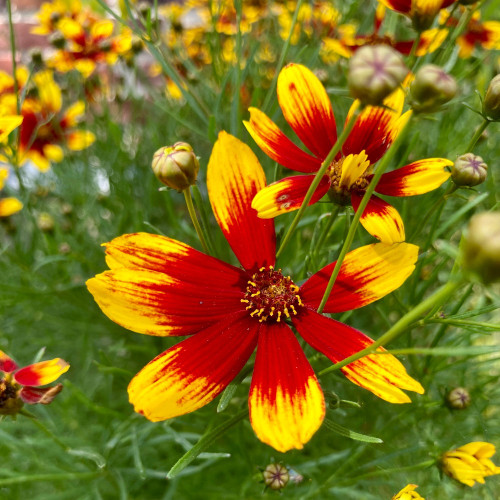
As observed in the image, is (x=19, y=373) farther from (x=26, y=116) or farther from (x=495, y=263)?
(x=26, y=116)

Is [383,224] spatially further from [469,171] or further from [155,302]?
[155,302]

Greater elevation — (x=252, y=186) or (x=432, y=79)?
(x=432, y=79)

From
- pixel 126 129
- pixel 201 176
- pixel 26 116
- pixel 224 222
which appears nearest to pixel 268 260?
pixel 224 222

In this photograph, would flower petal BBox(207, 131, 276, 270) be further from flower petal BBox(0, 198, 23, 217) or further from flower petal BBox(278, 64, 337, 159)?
flower petal BBox(0, 198, 23, 217)

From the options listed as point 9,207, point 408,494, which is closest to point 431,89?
point 408,494

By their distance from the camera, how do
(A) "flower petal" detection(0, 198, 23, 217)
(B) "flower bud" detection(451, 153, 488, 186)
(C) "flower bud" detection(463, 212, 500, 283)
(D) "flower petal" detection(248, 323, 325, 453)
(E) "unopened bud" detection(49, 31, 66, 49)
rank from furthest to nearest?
(E) "unopened bud" detection(49, 31, 66, 49), (A) "flower petal" detection(0, 198, 23, 217), (B) "flower bud" detection(451, 153, 488, 186), (D) "flower petal" detection(248, 323, 325, 453), (C) "flower bud" detection(463, 212, 500, 283)

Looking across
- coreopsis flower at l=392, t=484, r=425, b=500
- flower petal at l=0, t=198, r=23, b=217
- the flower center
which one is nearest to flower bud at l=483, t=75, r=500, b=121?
the flower center

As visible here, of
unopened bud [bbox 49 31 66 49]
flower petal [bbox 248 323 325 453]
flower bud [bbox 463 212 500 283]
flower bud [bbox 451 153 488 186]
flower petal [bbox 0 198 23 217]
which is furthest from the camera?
unopened bud [bbox 49 31 66 49]
